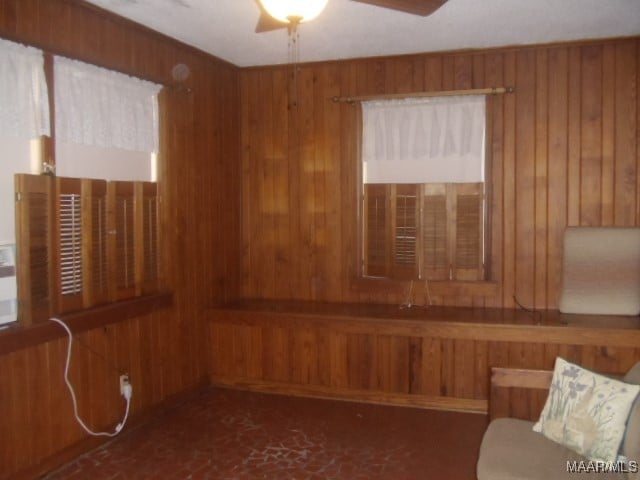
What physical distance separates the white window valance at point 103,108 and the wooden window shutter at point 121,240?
0.29 metres

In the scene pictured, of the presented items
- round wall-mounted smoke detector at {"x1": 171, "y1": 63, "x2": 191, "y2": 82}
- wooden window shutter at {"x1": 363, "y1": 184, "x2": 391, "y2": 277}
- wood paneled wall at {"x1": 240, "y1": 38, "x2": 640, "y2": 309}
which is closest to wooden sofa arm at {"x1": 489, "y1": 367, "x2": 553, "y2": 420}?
wood paneled wall at {"x1": 240, "y1": 38, "x2": 640, "y2": 309}

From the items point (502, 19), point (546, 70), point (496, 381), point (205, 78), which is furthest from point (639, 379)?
point (205, 78)

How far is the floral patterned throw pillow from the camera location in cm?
236

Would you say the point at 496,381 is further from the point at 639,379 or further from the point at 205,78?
the point at 205,78

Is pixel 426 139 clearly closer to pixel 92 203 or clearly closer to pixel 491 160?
pixel 491 160

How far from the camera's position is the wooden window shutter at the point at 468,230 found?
4.46 metres

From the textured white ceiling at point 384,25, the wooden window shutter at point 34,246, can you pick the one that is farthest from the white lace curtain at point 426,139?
the wooden window shutter at point 34,246

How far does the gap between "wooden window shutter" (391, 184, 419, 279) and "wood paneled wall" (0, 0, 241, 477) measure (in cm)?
138

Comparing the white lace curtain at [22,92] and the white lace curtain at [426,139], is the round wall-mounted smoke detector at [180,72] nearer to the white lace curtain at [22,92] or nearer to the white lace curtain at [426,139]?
the white lace curtain at [22,92]

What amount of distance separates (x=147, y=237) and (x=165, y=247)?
0.21m

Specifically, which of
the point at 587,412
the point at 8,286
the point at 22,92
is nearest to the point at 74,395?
the point at 8,286

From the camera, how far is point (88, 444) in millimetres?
3354

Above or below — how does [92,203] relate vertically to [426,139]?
below

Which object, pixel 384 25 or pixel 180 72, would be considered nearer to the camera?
pixel 384 25
